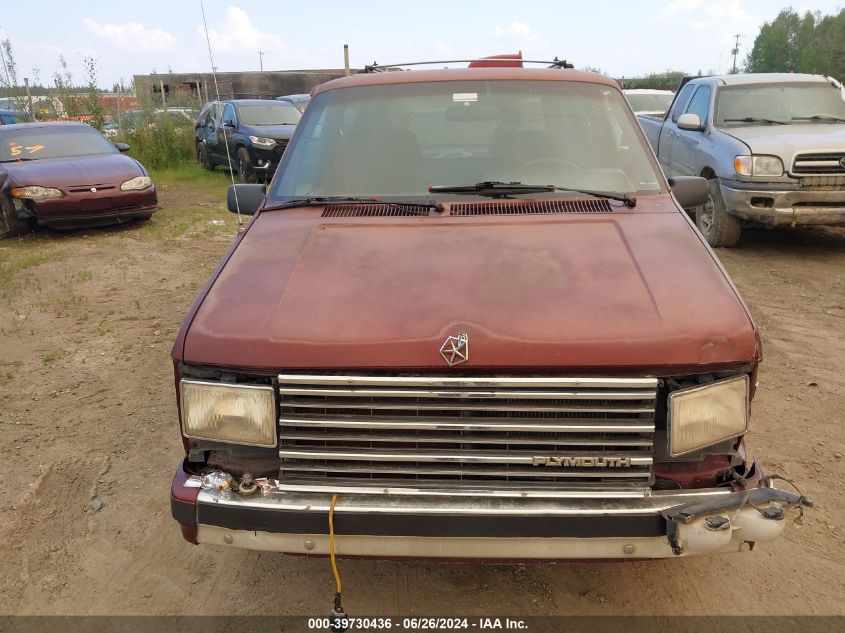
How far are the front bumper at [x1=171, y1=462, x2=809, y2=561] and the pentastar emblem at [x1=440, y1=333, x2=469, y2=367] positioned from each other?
439mm

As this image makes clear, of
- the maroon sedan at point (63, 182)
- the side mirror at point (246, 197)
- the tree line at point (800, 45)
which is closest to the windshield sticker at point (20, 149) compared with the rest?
the maroon sedan at point (63, 182)

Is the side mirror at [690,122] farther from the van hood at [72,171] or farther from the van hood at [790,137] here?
the van hood at [72,171]

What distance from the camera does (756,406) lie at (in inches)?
167

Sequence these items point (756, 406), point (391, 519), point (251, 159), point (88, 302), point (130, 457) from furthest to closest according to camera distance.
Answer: point (251, 159)
point (88, 302)
point (756, 406)
point (130, 457)
point (391, 519)

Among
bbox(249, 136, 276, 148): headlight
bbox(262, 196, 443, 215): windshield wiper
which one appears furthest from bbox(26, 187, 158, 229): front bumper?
bbox(262, 196, 443, 215): windshield wiper

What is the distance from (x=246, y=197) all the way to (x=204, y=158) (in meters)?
13.3

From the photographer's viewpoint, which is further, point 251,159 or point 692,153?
point 251,159

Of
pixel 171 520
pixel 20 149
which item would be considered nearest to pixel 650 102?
pixel 20 149

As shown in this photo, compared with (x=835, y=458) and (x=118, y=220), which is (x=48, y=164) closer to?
(x=118, y=220)

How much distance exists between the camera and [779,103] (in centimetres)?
802

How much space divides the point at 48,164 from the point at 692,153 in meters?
8.52

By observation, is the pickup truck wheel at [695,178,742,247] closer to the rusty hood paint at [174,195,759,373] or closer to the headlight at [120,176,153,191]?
the rusty hood paint at [174,195,759,373]

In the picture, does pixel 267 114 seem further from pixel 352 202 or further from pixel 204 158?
pixel 352 202

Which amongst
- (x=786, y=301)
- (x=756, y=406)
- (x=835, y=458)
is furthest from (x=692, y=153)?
(x=835, y=458)
